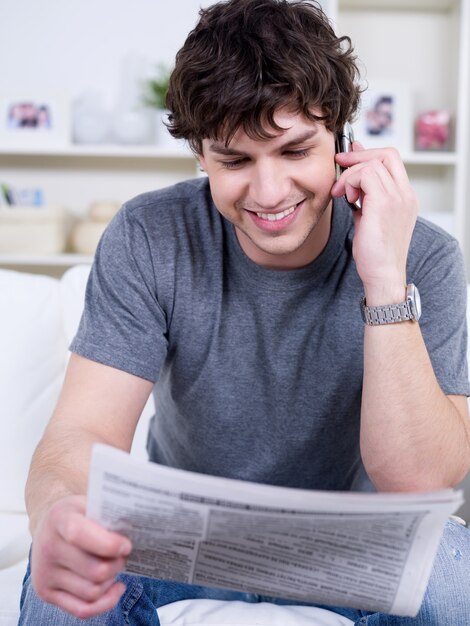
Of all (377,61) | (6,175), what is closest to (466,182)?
(377,61)

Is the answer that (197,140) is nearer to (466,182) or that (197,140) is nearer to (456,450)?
(456,450)

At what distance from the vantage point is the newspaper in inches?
25.9

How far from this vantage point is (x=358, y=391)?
4.09 ft

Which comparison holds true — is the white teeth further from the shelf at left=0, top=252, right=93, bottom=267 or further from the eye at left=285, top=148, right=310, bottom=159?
the shelf at left=0, top=252, right=93, bottom=267

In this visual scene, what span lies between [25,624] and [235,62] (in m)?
0.76

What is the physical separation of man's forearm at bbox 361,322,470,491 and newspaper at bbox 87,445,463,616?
0.28 meters

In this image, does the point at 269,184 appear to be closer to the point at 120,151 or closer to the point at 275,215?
the point at 275,215

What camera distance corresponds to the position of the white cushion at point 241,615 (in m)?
1.11

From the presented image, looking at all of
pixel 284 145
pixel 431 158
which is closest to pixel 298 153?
pixel 284 145

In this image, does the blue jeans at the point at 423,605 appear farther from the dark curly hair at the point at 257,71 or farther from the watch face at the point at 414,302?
the dark curly hair at the point at 257,71

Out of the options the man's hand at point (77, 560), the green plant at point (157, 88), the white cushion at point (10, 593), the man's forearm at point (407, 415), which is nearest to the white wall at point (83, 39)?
the green plant at point (157, 88)

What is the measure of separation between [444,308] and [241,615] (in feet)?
1.76

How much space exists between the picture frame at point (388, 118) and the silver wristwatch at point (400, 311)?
1805 millimetres

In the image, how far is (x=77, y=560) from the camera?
72 centimetres
